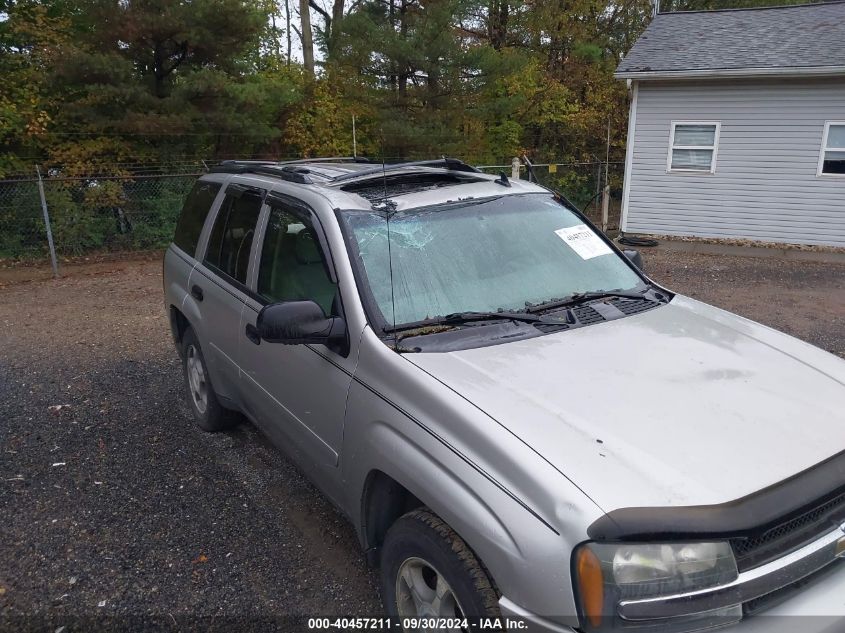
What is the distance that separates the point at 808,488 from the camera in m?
1.88

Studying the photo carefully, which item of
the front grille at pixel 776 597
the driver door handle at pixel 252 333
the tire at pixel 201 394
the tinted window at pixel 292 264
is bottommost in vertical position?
the tire at pixel 201 394

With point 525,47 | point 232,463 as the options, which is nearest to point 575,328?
point 232,463

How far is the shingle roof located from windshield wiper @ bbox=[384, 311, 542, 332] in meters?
11.8

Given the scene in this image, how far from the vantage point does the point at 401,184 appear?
138 inches

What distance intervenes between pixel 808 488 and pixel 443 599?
3.84 ft

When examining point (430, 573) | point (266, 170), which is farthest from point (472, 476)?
point (266, 170)

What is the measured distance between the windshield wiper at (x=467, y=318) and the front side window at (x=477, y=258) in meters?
0.04

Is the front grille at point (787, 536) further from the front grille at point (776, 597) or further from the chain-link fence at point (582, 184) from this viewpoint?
the chain-link fence at point (582, 184)

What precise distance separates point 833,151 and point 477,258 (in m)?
12.2

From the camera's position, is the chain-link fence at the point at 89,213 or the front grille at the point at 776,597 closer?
the front grille at the point at 776,597

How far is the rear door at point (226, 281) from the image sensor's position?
3.65 meters

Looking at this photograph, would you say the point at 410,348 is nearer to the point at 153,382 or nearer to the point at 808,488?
the point at 808,488

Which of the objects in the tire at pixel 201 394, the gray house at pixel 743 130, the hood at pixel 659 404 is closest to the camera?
the hood at pixel 659 404

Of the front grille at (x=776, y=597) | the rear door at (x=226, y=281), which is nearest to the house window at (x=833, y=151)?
the rear door at (x=226, y=281)
